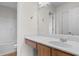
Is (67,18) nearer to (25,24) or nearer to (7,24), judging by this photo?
(25,24)

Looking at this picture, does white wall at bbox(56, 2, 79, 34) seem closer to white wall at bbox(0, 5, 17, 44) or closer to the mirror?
the mirror

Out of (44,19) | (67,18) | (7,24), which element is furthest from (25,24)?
(67,18)

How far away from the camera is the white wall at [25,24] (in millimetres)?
2441

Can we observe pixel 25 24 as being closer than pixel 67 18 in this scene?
No

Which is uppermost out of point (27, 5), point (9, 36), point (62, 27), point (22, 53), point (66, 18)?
point (27, 5)

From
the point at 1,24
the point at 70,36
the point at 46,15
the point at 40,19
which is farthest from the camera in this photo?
the point at 1,24

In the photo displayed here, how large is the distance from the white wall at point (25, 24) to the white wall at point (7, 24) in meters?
0.44

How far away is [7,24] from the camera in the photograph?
2980 mm

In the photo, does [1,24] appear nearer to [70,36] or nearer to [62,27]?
[62,27]

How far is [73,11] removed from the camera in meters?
1.79

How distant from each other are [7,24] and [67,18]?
1.78m

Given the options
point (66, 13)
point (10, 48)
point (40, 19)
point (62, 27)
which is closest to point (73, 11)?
point (66, 13)

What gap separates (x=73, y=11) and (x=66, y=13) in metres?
0.15

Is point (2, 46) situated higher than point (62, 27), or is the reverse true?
point (62, 27)
